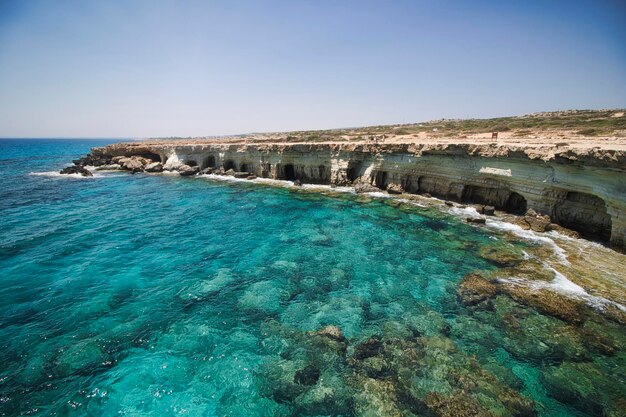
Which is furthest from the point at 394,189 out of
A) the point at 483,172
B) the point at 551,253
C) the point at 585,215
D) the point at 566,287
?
the point at 566,287

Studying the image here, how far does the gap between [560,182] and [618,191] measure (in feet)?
10.1

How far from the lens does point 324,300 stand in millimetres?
11820

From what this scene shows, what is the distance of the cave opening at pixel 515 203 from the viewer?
74.0ft

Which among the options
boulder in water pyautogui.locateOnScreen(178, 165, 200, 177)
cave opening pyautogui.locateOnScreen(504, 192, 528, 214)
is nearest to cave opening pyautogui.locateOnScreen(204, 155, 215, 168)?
boulder in water pyautogui.locateOnScreen(178, 165, 200, 177)

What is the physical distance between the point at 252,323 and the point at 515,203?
22662 millimetres

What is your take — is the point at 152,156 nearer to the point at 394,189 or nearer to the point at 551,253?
the point at 394,189

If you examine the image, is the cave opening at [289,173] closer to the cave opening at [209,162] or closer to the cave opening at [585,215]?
the cave opening at [209,162]

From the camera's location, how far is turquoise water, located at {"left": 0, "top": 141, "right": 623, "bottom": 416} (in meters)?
7.76

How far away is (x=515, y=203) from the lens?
2289 centimetres

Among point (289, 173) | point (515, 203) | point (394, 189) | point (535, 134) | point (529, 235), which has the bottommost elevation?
point (529, 235)

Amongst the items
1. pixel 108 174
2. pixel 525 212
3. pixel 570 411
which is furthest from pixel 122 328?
pixel 108 174

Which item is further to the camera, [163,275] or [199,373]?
[163,275]

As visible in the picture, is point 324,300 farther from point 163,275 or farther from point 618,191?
point 618,191

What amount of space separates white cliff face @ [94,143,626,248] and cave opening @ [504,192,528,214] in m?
0.07
